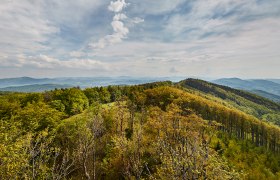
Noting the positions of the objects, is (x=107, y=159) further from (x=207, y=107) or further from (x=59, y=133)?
(x=207, y=107)

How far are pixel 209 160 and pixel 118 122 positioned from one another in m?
40.2

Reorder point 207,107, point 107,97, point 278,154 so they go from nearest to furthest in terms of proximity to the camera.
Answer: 1. point 278,154
2. point 207,107
3. point 107,97

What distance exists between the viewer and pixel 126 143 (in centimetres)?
3262

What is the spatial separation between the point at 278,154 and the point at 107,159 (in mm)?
78710

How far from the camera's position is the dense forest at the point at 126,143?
16547 mm

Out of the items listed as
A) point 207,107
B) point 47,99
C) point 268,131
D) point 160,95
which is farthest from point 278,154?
point 47,99

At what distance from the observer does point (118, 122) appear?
2101 inches

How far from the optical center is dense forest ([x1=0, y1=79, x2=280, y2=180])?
1655cm

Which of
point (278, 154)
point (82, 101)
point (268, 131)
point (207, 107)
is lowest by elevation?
point (278, 154)

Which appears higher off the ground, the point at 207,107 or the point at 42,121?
the point at 42,121

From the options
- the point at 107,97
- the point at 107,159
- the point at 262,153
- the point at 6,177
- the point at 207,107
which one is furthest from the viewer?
the point at 107,97

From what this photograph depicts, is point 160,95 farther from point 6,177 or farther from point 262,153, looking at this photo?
point 6,177

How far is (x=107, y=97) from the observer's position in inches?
4793

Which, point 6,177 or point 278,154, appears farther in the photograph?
point 278,154
